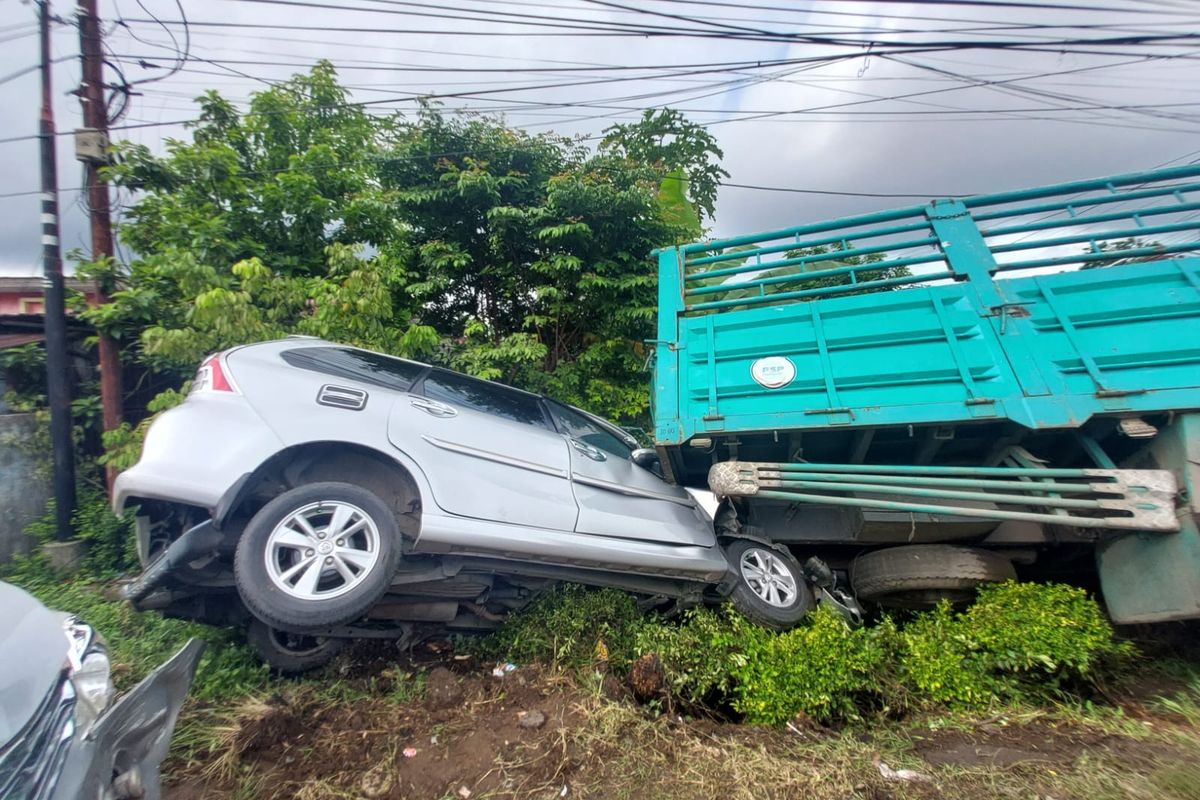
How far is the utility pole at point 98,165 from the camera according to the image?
551 cm

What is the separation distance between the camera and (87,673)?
1.80 m

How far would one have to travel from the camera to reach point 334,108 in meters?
6.72

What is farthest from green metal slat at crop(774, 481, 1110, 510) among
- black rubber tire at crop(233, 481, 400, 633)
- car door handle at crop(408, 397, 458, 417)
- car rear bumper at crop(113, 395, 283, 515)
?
car rear bumper at crop(113, 395, 283, 515)

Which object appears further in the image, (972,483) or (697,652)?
(972,483)

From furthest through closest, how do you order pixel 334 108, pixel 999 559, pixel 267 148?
1. pixel 334 108
2. pixel 267 148
3. pixel 999 559

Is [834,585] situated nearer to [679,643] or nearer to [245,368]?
[679,643]

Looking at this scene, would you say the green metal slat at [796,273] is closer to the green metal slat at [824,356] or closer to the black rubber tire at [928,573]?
the green metal slat at [824,356]

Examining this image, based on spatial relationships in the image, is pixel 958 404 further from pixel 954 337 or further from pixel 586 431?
pixel 586 431

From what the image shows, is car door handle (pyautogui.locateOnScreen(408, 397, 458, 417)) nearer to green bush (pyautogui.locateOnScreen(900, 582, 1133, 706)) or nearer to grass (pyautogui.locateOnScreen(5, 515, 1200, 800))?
grass (pyautogui.locateOnScreen(5, 515, 1200, 800))


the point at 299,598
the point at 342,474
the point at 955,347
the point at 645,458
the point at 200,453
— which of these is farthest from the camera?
the point at 645,458

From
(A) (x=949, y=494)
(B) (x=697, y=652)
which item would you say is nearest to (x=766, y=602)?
(B) (x=697, y=652)

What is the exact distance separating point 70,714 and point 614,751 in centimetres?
195

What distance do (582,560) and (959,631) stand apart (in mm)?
2343

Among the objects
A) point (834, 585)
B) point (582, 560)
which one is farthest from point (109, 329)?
point (834, 585)
